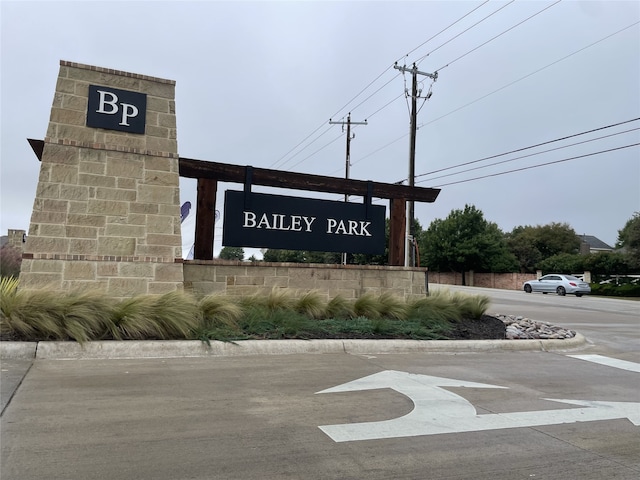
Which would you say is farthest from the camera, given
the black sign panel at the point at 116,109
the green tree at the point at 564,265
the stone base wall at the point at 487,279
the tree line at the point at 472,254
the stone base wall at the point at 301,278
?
the stone base wall at the point at 487,279

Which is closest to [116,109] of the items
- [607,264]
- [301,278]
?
[301,278]

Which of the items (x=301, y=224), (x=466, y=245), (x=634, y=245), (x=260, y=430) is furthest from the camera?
(x=466, y=245)

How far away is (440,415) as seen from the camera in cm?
517

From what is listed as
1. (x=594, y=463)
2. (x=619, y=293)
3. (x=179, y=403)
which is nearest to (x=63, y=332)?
(x=179, y=403)

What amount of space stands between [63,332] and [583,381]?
7.27 meters

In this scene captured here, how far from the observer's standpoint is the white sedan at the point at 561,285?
36531 millimetres

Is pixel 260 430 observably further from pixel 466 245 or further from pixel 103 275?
pixel 466 245

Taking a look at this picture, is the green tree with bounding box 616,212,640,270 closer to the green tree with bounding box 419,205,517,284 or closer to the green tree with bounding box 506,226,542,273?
the green tree with bounding box 419,205,517,284

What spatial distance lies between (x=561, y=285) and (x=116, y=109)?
35512 mm

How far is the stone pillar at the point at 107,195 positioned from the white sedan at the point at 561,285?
33904mm

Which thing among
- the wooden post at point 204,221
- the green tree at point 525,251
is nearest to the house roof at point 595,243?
the green tree at point 525,251

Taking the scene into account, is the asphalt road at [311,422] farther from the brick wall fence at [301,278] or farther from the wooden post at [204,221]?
the wooden post at [204,221]

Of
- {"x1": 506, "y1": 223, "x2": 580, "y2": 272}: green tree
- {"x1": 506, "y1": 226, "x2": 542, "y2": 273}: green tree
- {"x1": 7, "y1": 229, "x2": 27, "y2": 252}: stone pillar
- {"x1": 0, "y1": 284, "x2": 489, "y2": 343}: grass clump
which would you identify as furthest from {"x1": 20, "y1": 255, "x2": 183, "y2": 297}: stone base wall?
{"x1": 506, "y1": 223, "x2": 580, "y2": 272}: green tree

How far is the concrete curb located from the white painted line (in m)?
0.82
